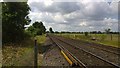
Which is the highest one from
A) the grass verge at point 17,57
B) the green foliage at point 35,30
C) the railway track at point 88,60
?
the green foliage at point 35,30

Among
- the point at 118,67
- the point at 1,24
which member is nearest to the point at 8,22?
the point at 1,24

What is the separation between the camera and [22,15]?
32.0 m

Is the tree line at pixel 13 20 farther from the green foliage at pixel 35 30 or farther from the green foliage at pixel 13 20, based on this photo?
the green foliage at pixel 35 30

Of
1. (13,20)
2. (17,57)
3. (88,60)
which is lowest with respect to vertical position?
(88,60)

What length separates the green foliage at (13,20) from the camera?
29125 millimetres

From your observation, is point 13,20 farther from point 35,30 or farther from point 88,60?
point 35,30

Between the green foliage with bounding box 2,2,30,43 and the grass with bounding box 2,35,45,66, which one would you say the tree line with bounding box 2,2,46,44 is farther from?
→ the grass with bounding box 2,35,45,66

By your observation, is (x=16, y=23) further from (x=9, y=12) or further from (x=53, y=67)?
(x=53, y=67)

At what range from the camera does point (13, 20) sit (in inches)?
1187

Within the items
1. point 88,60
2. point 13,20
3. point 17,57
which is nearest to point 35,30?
point 13,20

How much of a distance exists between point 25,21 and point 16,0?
3.46 m

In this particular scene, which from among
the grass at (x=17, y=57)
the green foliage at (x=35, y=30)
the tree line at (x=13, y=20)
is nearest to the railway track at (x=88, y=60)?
the grass at (x=17, y=57)

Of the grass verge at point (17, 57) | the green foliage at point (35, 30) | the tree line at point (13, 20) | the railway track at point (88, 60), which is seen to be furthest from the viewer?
the green foliage at point (35, 30)

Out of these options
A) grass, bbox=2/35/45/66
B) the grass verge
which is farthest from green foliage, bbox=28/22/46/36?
the grass verge
